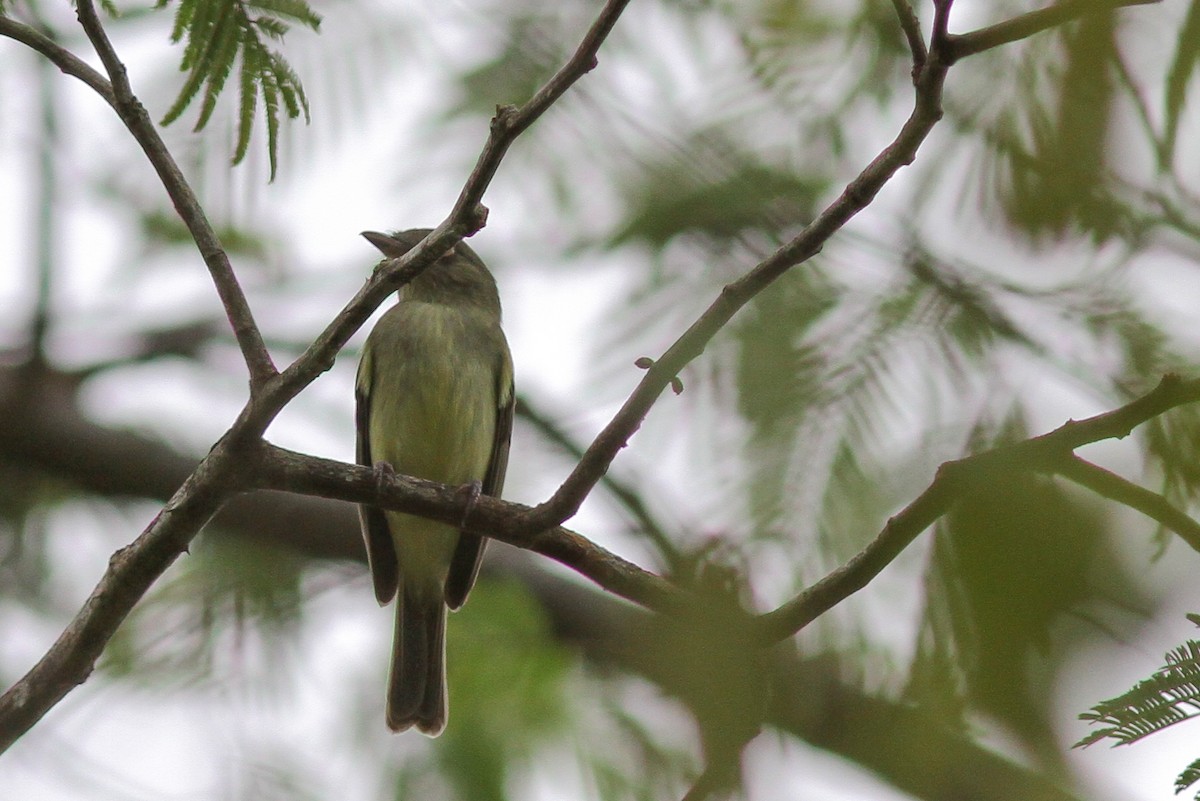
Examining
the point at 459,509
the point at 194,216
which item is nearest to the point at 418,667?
the point at 459,509

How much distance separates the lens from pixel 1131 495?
1969 mm

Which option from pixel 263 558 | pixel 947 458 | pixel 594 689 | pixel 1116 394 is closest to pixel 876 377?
pixel 947 458

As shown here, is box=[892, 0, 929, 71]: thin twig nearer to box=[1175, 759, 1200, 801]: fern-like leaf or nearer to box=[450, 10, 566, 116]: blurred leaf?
box=[1175, 759, 1200, 801]: fern-like leaf

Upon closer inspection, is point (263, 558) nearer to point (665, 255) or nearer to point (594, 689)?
point (594, 689)

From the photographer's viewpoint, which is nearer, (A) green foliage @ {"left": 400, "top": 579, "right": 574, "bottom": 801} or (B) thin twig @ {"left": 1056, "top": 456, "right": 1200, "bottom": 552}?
(B) thin twig @ {"left": 1056, "top": 456, "right": 1200, "bottom": 552}

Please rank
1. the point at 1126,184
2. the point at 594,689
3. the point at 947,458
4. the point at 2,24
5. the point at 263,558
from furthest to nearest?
the point at 263,558
the point at 594,689
the point at 2,24
the point at 947,458
the point at 1126,184

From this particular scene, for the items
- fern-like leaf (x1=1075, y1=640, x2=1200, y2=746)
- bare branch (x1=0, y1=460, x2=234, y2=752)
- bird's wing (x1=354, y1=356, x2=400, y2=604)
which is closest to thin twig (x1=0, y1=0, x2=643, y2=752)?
bare branch (x1=0, y1=460, x2=234, y2=752)

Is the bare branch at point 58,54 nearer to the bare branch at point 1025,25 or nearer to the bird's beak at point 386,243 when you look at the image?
the bare branch at point 1025,25

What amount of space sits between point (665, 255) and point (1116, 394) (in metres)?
1.28

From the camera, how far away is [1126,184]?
6.73 feet

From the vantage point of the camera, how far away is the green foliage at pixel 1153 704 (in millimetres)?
1698

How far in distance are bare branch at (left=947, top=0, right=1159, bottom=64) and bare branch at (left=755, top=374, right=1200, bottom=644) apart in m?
0.54

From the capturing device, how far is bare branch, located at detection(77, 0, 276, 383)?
10.4ft

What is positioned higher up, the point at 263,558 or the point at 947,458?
the point at 263,558
